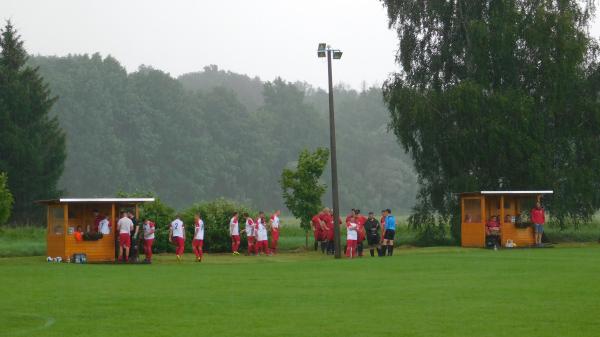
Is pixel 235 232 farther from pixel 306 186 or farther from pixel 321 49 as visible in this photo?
pixel 321 49

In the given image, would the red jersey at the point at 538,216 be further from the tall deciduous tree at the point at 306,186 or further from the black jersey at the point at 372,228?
the tall deciduous tree at the point at 306,186

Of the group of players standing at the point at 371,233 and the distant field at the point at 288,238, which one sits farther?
the distant field at the point at 288,238

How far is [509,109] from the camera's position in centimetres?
4459

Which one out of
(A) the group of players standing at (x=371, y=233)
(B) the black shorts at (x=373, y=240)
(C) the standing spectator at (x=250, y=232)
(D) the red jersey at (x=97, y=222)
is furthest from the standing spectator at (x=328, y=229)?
(D) the red jersey at (x=97, y=222)

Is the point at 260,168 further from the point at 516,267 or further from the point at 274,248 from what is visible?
the point at 516,267

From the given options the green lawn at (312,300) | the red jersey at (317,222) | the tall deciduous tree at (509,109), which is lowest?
the green lawn at (312,300)

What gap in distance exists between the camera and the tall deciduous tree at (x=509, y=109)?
45.0m

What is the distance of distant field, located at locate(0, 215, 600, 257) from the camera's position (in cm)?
4151

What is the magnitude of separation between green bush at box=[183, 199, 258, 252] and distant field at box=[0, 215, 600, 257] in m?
3.22

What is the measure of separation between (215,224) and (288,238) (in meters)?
11.5

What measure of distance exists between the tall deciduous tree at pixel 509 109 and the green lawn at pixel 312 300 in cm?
1808

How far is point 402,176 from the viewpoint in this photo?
5162 inches

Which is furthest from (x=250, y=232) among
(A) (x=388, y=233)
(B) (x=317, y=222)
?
(A) (x=388, y=233)

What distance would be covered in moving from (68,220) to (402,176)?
9888 centimetres
